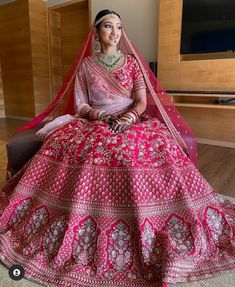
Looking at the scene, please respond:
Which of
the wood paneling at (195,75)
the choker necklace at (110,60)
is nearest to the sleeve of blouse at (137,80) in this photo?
the choker necklace at (110,60)

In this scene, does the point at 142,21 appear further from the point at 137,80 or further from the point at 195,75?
the point at 137,80

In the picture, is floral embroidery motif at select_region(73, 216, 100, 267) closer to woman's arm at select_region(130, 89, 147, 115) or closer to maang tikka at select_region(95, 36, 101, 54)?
woman's arm at select_region(130, 89, 147, 115)

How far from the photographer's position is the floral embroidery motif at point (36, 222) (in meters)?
1.11

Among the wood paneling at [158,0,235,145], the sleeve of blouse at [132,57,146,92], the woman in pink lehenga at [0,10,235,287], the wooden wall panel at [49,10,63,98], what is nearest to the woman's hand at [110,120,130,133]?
the woman in pink lehenga at [0,10,235,287]

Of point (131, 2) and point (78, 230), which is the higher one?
point (131, 2)

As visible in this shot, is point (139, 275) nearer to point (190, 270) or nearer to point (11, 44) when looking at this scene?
point (190, 270)

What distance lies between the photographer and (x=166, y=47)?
3.08 metres

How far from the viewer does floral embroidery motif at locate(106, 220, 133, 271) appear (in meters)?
0.97

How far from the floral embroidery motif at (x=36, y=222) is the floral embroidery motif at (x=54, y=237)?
63mm

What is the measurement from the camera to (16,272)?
962 mm

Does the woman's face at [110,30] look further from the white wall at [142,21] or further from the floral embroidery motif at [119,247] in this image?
the white wall at [142,21]

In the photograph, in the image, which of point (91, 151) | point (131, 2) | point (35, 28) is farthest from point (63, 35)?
point (91, 151)

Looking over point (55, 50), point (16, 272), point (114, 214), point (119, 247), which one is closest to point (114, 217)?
point (114, 214)

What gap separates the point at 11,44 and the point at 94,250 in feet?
16.2
